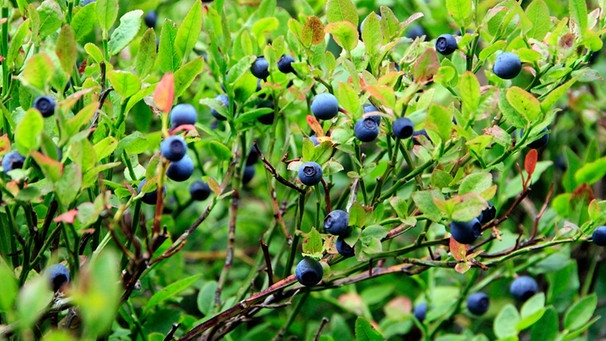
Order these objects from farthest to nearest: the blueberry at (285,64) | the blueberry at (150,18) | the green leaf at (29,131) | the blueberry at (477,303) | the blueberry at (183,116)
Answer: the blueberry at (150,18) → the blueberry at (477,303) → the blueberry at (285,64) → the blueberry at (183,116) → the green leaf at (29,131)

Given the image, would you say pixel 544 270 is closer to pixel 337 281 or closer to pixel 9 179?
pixel 337 281

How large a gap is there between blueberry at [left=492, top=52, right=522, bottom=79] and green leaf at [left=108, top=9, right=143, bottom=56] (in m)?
0.56

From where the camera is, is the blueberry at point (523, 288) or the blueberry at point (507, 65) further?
the blueberry at point (523, 288)

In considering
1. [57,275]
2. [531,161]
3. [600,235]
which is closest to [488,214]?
[531,161]

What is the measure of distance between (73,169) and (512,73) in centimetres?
67

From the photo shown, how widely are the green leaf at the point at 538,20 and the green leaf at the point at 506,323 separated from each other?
591 millimetres

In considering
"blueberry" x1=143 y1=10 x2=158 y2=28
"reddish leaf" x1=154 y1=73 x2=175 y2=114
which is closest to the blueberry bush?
"reddish leaf" x1=154 y1=73 x2=175 y2=114

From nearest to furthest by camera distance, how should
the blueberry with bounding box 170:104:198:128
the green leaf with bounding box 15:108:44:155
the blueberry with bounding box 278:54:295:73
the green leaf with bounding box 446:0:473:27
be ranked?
the green leaf with bounding box 15:108:44:155 → the blueberry with bounding box 170:104:198:128 → the green leaf with bounding box 446:0:473:27 → the blueberry with bounding box 278:54:295:73

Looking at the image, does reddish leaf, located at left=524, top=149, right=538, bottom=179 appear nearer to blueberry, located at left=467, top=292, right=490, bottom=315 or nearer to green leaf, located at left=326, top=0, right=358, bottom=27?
green leaf, located at left=326, top=0, right=358, bottom=27

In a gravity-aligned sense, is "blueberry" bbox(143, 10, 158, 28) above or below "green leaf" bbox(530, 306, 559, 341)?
above

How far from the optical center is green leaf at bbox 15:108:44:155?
0.88 metres

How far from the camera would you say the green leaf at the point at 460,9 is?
123 centimetres

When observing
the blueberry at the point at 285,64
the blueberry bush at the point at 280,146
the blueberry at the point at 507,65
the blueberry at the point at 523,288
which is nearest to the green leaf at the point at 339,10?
the blueberry bush at the point at 280,146

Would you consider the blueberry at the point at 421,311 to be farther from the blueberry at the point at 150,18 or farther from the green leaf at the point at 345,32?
the blueberry at the point at 150,18
